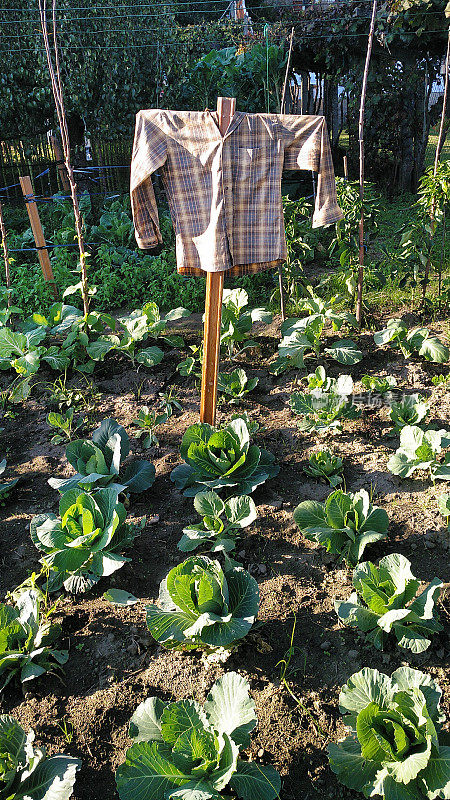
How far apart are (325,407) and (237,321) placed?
1052 mm

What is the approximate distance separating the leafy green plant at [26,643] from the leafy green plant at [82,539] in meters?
0.22

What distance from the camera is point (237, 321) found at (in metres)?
4.30

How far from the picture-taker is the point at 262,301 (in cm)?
541

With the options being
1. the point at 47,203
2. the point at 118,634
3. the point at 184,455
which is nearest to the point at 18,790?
the point at 118,634

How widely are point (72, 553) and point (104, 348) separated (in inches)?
74.3

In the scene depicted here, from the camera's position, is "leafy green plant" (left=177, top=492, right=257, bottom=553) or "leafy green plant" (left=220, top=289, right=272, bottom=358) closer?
"leafy green plant" (left=177, top=492, right=257, bottom=553)

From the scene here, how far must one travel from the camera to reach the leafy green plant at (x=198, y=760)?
1.88 meters

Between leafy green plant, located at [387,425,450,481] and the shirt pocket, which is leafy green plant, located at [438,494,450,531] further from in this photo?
the shirt pocket

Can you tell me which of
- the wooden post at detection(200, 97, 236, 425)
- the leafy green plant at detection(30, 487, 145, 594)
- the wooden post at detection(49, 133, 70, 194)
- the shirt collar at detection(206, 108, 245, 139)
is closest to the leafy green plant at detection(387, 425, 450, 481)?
the wooden post at detection(200, 97, 236, 425)

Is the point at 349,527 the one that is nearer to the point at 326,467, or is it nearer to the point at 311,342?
the point at 326,467

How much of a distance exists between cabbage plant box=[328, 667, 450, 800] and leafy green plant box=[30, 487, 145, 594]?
3.63 feet

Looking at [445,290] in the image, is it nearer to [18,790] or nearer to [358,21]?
[18,790]

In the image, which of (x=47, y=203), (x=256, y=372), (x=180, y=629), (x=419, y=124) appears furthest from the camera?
(x=419, y=124)

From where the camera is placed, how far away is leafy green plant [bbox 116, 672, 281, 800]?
6.16 ft
